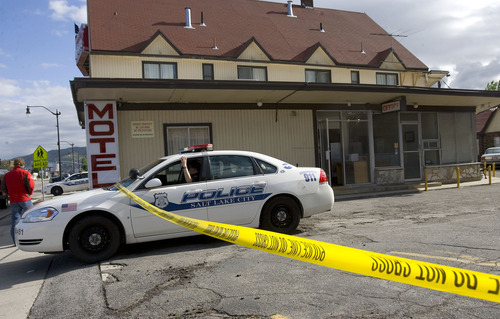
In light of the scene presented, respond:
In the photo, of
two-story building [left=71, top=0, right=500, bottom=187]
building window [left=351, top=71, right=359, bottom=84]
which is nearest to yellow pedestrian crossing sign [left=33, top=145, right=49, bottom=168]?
two-story building [left=71, top=0, right=500, bottom=187]

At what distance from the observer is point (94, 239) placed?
17.6ft

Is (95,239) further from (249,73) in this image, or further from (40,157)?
(249,73)

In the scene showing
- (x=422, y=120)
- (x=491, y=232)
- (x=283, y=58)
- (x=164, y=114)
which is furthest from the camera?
(x=283, y=58)

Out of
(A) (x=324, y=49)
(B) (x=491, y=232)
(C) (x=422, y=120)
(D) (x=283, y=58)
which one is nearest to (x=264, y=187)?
(B) (x=491, y=232)

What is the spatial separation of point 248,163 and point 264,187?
0.53m

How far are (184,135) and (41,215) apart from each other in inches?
278

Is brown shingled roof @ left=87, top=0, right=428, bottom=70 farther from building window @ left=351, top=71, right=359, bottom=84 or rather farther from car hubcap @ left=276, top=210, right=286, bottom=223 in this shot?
car hubcap @ left=276, top=210, right=286, bottom=223

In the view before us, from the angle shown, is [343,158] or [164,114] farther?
[343,158]

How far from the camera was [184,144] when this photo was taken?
474 inches

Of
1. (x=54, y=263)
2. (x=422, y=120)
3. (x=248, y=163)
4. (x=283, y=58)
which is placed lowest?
(x=54, y=263)

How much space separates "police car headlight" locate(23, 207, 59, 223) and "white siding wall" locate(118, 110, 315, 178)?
19.9 feet

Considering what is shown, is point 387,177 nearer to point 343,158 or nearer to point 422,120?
point 343,158

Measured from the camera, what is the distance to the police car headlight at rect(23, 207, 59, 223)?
5188 millimetres

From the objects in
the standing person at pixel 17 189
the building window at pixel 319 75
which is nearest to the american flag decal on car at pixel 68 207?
the standing person at pixel 17 189
